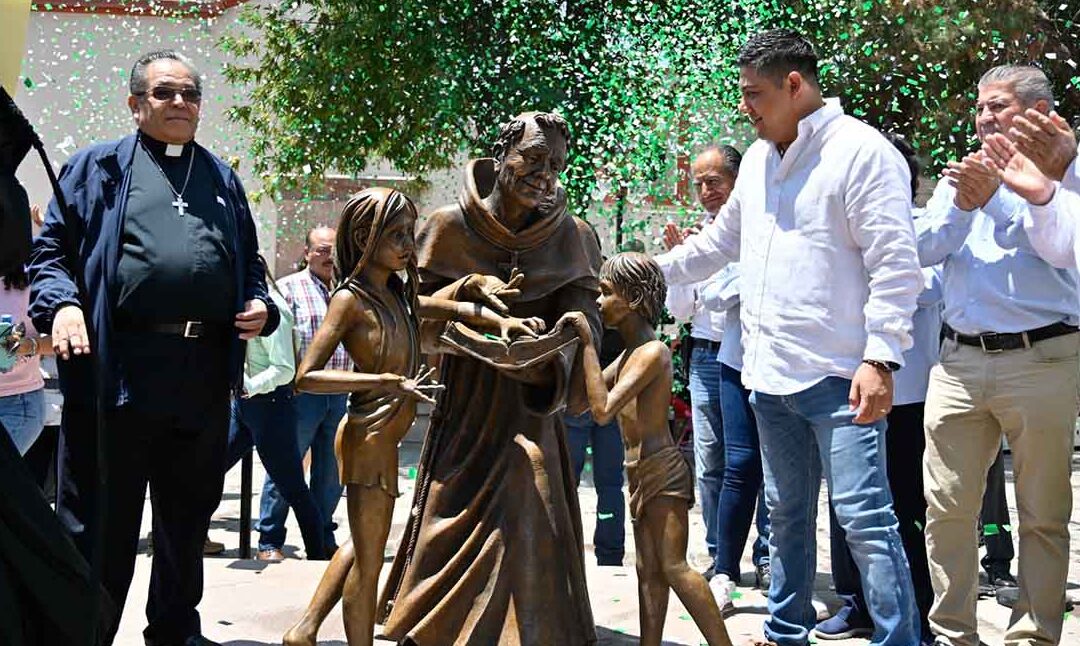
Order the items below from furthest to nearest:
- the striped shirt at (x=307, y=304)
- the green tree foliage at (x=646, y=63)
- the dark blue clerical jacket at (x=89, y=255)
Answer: the green tree foliage at (x=646, y=63) → the striped shirt at (x=307, y=304) → the dark blue clerical jacket at (x=89, y=255)

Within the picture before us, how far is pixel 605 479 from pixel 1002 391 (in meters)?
2.49

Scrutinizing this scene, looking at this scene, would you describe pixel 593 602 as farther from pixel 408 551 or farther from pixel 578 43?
pixel 578 43

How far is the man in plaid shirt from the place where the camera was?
7586 millimetres

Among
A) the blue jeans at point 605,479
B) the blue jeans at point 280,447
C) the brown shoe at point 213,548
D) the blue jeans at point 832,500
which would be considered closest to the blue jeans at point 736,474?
the blue jeans at point 605,479

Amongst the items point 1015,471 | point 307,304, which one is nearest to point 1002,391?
point 1015,471

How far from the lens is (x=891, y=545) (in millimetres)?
4418

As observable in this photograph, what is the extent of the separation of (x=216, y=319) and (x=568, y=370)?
4.13 ft

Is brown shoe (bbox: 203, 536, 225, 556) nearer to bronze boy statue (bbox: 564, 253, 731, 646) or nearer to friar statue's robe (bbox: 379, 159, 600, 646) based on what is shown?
friar statue's robe (bbox: 379, 159, 600, 646)

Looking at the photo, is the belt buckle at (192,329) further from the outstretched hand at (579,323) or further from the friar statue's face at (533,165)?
the outstretched hand at (579,323)

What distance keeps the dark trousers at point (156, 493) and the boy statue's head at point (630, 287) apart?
4.66 ft

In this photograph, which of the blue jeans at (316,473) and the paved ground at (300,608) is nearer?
the paved ground at (300,608)

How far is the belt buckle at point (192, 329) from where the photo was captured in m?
4.79

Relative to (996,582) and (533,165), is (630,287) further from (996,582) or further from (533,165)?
(996,582)

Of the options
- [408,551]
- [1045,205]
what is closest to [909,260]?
[1045,205]
